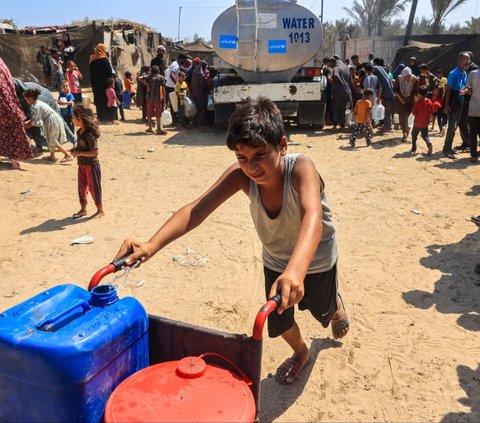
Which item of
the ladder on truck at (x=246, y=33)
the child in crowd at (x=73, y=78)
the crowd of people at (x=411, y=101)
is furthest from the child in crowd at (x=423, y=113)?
the child in crowd at (x=73, y=78)

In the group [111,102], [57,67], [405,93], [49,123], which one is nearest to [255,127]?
[49,123]

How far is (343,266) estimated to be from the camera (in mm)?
4004

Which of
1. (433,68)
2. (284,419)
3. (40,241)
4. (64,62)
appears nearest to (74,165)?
(40,241)

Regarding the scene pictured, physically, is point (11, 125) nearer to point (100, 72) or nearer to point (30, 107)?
point (30, 107)

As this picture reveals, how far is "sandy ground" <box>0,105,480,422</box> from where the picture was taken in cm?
254

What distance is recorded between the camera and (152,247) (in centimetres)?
176

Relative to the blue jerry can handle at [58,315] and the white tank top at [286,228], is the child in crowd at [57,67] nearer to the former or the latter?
the white tank top at [286,228]

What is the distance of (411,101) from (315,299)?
7.81m

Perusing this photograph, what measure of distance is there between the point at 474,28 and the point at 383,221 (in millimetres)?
59345

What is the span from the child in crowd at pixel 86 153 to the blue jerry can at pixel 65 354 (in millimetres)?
3749

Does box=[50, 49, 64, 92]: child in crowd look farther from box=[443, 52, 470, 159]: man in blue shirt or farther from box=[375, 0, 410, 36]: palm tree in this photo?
box=[375, 0, 410, 36]: palm tree

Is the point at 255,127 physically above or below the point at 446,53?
below

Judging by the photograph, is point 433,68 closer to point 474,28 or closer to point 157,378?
point 157,378

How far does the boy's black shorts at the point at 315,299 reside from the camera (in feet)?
7.47
